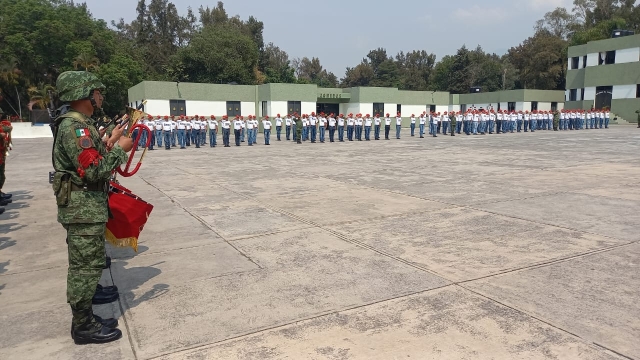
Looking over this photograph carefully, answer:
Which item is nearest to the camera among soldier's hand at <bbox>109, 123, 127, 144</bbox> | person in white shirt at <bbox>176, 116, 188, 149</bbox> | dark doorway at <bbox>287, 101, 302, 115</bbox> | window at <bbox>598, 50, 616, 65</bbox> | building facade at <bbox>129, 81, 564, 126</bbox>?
soldier's hand at <bbox>109, 123, 127, 144</bbox>

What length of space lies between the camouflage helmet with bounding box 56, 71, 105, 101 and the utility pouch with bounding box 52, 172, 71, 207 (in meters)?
0.57

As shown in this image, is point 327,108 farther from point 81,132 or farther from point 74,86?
point 81,132

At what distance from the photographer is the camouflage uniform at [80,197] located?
122 inches

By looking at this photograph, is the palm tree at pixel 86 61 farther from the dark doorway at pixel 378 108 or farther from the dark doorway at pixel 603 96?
the dark doorway at pixel 603 96

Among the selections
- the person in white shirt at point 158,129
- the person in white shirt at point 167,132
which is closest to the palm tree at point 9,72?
the person in white shirt at point 158,129

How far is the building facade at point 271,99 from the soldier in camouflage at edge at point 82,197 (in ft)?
91.6

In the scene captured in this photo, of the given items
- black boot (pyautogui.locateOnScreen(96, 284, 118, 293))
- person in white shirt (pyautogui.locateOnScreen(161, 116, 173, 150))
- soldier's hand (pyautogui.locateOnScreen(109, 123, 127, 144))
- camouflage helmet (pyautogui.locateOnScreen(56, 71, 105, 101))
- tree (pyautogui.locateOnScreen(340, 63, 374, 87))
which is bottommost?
black boot (pyautogui.locateOnScreen(96, 284, 118, 293))

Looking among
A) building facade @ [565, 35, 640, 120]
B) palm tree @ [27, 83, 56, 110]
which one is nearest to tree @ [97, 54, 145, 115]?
palm tree @ [27, 83, 56, 110]

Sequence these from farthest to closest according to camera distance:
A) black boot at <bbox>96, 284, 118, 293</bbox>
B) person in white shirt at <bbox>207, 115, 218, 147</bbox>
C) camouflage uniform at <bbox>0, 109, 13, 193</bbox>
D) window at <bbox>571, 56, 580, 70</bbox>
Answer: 1. window at <bbox>571, 56, 580, 70</bbox>
2. person in white shirt at <bbox>207, 115, 218, 147</bbox>
3. camouflage uniform at <bbox>0, 109, 13, 193</bbox>
4. black boot at <bbox>96, 284, 118, 293</bbox>

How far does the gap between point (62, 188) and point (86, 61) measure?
155 ft

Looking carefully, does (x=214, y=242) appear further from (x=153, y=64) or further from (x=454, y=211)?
(x=153, y=64)

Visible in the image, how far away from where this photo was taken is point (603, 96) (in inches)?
1772

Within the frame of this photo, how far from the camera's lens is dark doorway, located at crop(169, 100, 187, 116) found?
32.8 m

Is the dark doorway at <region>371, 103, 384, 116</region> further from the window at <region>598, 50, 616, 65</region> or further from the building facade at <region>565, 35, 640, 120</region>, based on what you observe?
the window at <region>598, 50, 616, 65</region>
